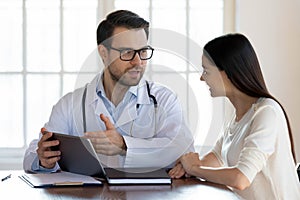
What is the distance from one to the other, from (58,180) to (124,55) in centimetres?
75

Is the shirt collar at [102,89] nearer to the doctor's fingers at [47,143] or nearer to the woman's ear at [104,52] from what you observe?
the woman's ear at [104,52]

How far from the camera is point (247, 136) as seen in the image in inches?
94.2

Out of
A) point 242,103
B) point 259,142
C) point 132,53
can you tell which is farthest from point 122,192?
point 132,53

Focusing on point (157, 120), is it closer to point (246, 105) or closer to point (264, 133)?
point (246, 105)

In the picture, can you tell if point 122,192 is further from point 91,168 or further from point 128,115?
point 128,115

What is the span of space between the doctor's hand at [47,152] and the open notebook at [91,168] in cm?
2

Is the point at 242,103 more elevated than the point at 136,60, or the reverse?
the point at 136,60

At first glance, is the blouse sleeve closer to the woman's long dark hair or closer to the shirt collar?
the woman's long dark hair

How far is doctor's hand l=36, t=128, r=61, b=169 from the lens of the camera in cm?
236

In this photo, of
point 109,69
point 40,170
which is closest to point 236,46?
point 109,69

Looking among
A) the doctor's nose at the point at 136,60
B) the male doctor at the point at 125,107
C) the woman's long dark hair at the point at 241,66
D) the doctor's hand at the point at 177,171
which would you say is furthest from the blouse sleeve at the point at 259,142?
the doctor's nose at the point at 136,60

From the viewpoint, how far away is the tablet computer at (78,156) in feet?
7.17

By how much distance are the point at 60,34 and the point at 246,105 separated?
1900mm

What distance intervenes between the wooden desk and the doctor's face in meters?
0.65
